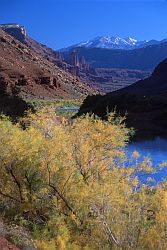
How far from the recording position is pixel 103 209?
14.9 meters

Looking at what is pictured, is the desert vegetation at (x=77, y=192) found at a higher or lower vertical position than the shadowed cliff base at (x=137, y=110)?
higher

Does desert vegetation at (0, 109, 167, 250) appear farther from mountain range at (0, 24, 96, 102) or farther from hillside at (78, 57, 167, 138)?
mountain range at (0, 24, 96, 102)

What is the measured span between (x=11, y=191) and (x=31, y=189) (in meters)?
1.03

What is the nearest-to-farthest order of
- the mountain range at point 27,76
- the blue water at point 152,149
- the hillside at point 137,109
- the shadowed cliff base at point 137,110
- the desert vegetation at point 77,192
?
1. the desert vegetation at point 77,192
2. the blue water at point 152,149
3. the shadowed cliff base at point 137,110
4. the hillside at point 137,109
5. the mountain range at point 27,76

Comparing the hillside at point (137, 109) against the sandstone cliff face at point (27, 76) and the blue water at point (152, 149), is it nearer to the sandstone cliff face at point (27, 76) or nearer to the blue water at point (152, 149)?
the blue water at point (152, 149)

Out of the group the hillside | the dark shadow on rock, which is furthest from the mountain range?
the dark shadow on rock

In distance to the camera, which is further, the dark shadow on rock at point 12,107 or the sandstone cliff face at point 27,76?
the sandstone cliff face at point 27,76

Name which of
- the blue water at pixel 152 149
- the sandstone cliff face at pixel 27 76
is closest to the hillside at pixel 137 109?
the blue water at pixel 152 149

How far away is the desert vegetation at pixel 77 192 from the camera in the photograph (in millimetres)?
14461

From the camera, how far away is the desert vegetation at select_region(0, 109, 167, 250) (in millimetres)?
14461

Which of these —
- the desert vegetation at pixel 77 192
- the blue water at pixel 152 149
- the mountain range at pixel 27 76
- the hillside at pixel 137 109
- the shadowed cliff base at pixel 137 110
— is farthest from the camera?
the mountain range at pixel 27 76

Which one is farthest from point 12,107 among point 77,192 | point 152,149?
point 77,192

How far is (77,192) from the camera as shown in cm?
1627

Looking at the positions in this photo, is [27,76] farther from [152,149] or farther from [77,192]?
[77,192]
